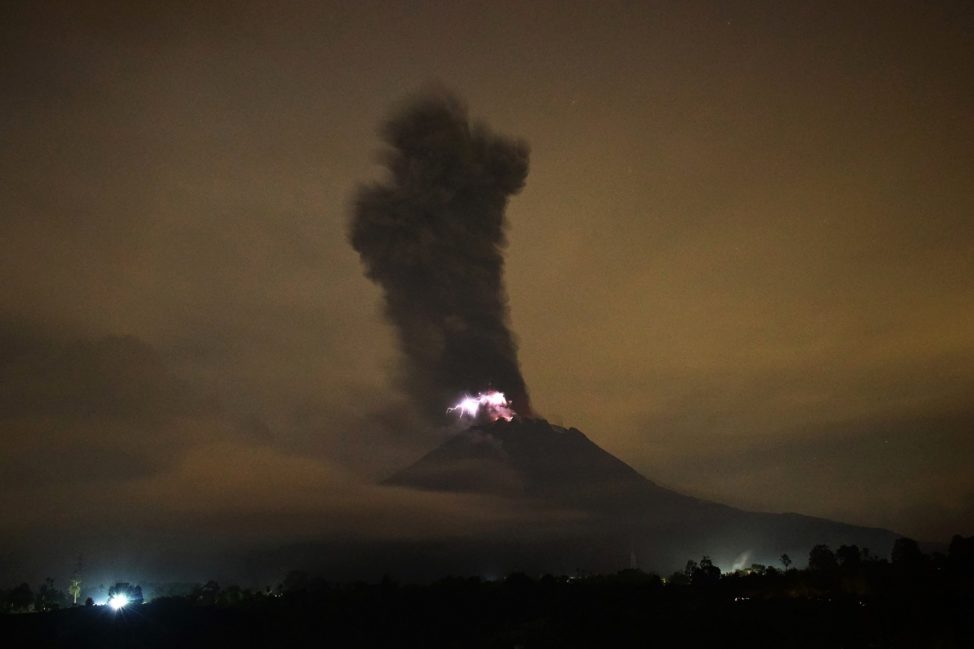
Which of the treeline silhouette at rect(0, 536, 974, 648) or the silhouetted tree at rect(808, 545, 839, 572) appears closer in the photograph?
the treeline silhouette at rect(0, 536, 974, 648)

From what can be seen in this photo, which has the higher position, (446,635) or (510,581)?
(510,581)

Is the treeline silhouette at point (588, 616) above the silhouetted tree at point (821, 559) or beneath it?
beneath

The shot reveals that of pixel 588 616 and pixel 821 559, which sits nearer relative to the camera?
pixel 588 616

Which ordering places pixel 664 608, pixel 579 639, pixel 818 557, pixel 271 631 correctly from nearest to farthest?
1. pixel 579 639
2. pixel 664 608
3. pixel 271 631
4. pixel 818 557

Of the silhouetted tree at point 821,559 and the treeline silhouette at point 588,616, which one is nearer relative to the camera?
the treeline silhouette at point 588,616

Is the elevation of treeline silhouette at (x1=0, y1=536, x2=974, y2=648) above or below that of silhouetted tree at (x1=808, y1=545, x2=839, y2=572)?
below

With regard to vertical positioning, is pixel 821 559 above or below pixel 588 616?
above

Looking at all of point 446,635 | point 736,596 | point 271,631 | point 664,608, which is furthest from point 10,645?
point 736,596

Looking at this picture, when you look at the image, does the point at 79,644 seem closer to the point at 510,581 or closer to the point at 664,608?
the point at 510,581
